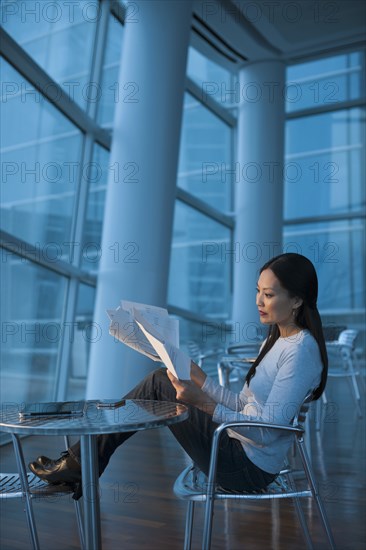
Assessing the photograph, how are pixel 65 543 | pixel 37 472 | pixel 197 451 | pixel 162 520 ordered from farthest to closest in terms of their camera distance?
pixel 162 520, pixel 65 543, pixel 197 451, pixel 37 472

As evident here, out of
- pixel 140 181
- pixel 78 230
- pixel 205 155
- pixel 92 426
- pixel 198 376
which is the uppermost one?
pixel 205 155

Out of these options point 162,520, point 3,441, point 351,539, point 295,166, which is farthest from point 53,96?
point 295,166

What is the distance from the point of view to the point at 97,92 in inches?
196

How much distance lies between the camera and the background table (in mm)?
1238

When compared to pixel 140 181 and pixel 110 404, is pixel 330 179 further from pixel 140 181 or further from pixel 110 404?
pixel 110 404

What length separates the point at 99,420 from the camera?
133cm

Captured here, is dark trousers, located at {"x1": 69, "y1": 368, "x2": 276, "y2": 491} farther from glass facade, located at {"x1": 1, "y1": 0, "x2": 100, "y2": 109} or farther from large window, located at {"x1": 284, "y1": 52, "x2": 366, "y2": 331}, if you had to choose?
large window, located at {"x1": 284, "y1": 52, "x2": 366, "y2": 331}

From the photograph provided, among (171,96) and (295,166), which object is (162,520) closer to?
(171,96)

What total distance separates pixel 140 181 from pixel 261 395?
295 centimetres

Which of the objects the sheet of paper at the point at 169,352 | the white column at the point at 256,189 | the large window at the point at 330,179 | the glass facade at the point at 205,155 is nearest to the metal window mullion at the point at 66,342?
the glass facade at the point at 205,155

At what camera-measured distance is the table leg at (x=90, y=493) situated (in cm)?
138

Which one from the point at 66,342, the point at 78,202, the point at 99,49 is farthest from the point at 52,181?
the point at 99,49

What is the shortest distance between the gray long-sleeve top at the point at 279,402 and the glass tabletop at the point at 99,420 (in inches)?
8.0

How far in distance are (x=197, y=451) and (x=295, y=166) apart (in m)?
7.32
